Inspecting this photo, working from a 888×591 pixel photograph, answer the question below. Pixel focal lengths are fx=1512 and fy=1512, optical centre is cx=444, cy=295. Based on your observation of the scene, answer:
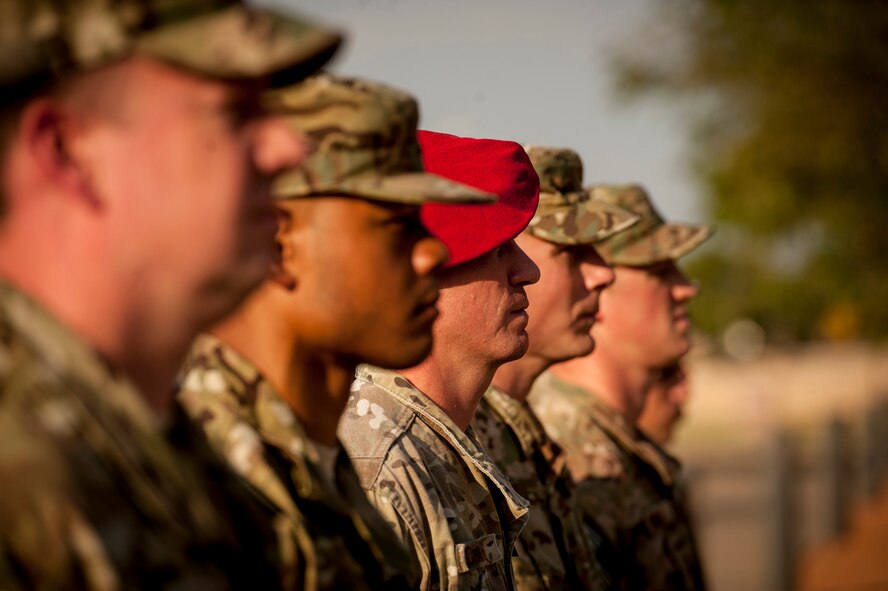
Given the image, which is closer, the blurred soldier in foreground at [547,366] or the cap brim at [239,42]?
the cap brim at [239,42]

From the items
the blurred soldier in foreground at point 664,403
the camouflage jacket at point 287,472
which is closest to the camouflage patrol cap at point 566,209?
the blurred soldier in foreground at point 664,403

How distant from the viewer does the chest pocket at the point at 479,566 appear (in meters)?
3.63

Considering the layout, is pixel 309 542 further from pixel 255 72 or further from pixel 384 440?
pixel 384 440

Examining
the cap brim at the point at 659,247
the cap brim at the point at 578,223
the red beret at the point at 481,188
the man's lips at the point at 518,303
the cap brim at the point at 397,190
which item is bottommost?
the cap brim at the point at 659,247

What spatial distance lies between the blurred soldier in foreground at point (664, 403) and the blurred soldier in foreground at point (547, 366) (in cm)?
167

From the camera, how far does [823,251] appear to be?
3123 centimetres

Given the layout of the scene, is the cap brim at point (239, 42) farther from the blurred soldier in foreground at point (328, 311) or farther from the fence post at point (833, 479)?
the fence post at point (833, 479)

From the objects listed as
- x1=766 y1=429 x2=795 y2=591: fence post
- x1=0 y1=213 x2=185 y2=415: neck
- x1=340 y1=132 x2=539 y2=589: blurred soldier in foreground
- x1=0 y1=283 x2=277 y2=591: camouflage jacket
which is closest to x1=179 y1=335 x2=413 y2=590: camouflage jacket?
x1=0 y1=283 x2=277 y2=591: camouflage jacket

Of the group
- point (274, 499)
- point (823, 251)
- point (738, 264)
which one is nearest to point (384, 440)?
point (274, 499)

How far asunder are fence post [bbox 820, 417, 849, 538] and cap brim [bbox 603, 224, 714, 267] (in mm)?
9611

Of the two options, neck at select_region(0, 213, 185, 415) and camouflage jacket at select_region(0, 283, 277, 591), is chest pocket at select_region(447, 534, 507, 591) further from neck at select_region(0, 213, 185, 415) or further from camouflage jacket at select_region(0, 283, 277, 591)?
neck at select_region(0, 213, 185, 415)

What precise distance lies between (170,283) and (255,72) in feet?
1.08

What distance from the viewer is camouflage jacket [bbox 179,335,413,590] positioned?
2574mm

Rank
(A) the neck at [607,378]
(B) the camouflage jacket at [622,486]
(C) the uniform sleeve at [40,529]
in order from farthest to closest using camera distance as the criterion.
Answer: (A) the neck at [607,378], (B) the camouflage jacket at [622,486], (C) the uniform sleeve at [40,529]
